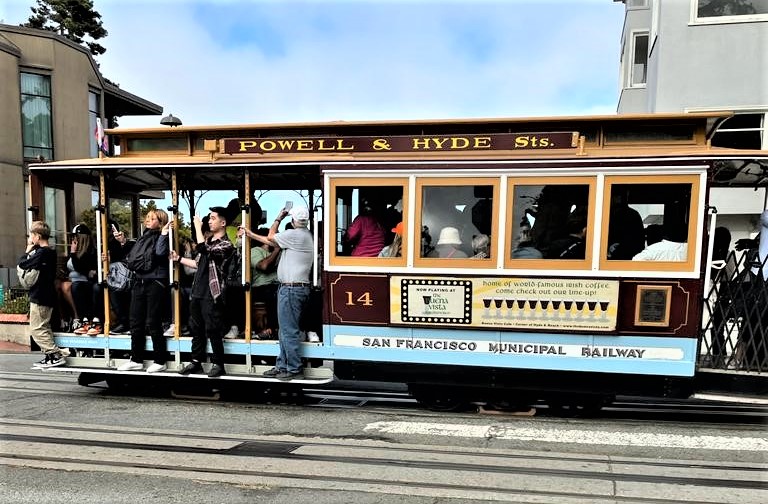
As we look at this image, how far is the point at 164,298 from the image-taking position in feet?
20.8

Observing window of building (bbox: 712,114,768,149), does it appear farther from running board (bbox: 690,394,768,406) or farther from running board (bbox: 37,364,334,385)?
running board (bbox: 37,364,334,385)

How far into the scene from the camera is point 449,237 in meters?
5.59

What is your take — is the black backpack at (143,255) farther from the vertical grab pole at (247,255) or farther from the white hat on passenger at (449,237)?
the white hat on passenger at (449,237)

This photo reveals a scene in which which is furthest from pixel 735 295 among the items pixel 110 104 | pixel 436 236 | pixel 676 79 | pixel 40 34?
pixel 110 104

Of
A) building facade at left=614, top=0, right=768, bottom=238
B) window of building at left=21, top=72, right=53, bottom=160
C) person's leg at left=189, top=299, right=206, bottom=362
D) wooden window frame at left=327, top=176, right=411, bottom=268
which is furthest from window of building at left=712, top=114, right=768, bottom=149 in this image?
window of building at left=21, top=72, right=53, bottom=160

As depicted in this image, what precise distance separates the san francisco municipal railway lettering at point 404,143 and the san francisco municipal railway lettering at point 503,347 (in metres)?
1.97

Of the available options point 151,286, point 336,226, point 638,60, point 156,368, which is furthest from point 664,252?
point 638,60

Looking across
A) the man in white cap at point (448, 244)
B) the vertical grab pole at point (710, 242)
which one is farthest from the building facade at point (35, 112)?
the vertical grab pole at point (710, 242)

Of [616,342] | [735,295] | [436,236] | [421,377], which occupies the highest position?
[436,236]

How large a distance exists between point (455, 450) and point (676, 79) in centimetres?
1131

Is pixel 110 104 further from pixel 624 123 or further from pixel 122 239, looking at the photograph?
pixel 624 123

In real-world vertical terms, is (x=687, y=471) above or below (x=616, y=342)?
below

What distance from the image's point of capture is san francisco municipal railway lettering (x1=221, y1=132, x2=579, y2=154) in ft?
17.7

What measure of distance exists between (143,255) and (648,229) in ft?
17.9
